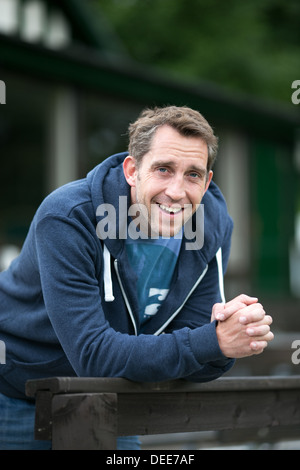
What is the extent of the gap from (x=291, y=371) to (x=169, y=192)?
4458 mm

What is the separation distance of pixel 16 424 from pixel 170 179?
3.41ft

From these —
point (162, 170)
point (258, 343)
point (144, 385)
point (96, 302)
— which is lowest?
point (144, 385)

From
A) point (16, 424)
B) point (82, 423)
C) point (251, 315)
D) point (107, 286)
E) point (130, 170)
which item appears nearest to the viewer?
point (82, 423)

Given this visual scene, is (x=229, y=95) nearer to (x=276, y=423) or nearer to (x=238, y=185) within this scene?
(x=238, y=185)

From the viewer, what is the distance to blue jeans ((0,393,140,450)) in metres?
2.72

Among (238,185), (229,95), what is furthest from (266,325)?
(238,185)

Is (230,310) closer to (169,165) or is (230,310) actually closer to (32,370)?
(169,165)

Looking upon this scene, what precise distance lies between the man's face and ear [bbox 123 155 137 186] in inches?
2.3

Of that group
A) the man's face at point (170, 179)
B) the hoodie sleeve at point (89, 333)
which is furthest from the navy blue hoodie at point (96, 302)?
the man's face at point (170, 179)

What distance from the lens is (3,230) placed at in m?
12.3

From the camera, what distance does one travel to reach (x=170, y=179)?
2449mm

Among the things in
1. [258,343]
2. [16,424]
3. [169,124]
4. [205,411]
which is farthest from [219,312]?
[16,424]

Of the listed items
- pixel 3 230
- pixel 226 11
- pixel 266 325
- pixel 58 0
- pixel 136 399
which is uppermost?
pixel 226 11

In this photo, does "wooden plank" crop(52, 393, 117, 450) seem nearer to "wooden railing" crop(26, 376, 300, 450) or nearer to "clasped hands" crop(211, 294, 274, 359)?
"wooden railing" crop(26, 376, 300, 450)
